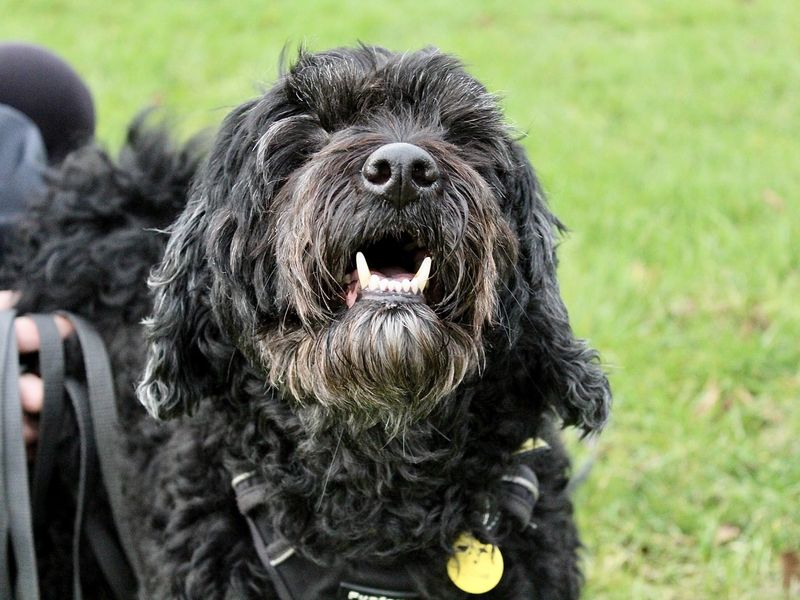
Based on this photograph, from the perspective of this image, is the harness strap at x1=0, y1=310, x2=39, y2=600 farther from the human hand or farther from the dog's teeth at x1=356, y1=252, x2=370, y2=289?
the dog's teeth at x1=356, y1=252, x2=370, y2=289

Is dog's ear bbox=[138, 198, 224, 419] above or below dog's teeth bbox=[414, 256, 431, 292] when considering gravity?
below

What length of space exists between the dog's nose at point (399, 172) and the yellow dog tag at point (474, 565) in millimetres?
958

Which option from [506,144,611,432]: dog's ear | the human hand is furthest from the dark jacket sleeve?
[506,144,611,432]: dog's ear

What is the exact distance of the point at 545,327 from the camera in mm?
2539

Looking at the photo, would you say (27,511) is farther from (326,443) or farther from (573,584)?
(573,584)

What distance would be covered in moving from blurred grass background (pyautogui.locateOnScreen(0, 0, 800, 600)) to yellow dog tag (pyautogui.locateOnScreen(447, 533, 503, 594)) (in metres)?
0.75

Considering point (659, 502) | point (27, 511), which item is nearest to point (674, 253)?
point (659, 502)

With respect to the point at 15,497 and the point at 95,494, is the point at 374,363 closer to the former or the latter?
the point at 15,497

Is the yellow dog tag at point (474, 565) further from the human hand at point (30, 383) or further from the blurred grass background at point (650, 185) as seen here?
the human hand at point (30, 383)

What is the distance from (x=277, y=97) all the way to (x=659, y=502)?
2.29 metres

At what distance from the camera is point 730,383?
4242 millimetres

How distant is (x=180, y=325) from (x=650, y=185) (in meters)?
3.92

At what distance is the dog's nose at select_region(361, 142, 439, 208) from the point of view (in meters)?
2.06

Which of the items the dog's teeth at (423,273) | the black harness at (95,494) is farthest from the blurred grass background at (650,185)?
the black harness at (95,494)
